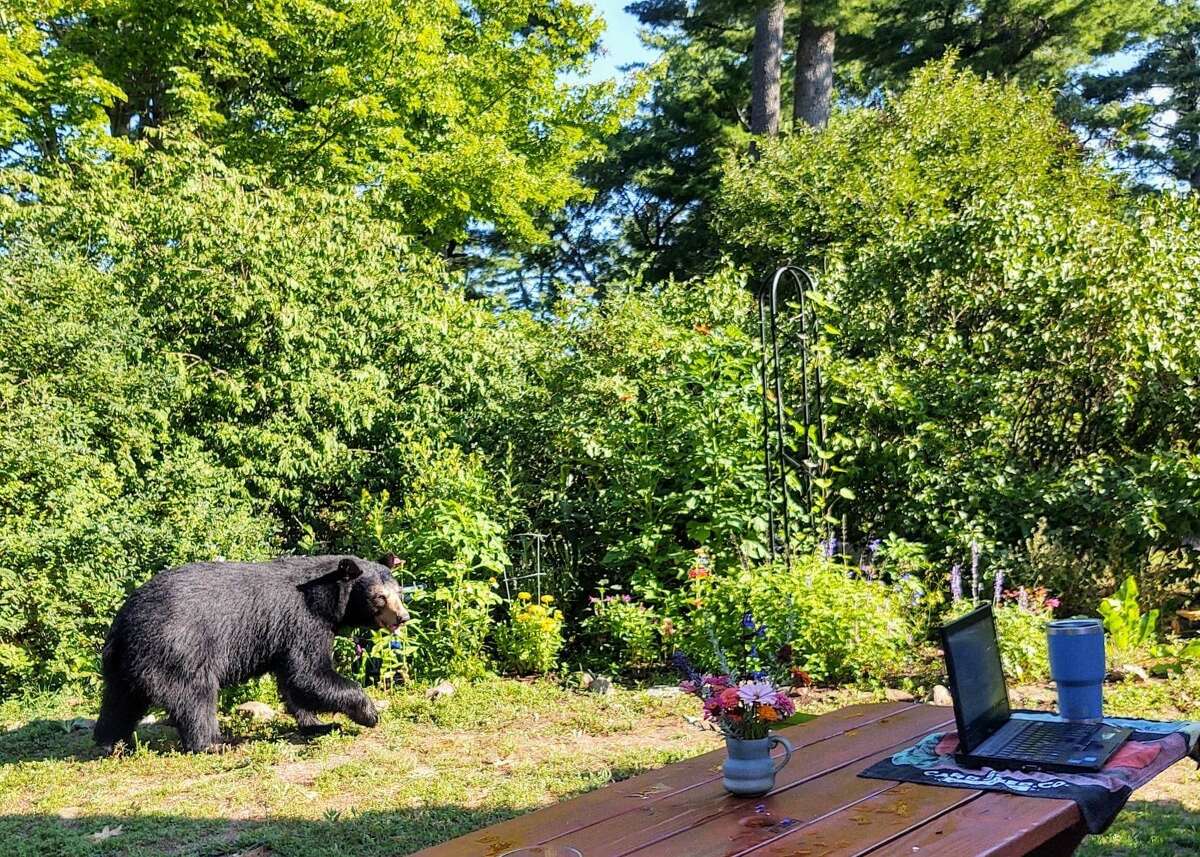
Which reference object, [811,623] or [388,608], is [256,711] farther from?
[811,623]

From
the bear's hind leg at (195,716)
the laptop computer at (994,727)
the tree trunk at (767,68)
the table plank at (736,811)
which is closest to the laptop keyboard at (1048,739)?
the laptop computer at (994,727)

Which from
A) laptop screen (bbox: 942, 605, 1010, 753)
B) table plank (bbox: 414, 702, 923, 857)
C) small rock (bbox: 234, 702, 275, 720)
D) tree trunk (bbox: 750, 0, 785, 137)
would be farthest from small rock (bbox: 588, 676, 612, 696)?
tree trunk (bbox: 750, 0, 785, 137)

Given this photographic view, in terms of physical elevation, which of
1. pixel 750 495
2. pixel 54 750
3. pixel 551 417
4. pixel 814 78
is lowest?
pixel 54 750

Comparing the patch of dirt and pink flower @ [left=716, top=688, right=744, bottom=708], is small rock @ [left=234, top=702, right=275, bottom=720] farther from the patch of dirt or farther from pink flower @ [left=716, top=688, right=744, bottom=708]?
pink flower @ [left=716, top=688, right=744, bottom=708]

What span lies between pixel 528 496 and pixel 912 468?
301 centimetres

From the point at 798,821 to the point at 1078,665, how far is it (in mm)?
1142

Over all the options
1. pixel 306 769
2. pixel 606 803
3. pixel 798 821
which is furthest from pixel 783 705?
pixel 306 769

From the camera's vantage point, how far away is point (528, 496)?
28.4 feet

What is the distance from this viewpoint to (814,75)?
60.4 ft

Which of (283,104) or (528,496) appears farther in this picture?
(283,104)

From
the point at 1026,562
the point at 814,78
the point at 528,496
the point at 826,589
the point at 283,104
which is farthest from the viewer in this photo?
the point at 814,78

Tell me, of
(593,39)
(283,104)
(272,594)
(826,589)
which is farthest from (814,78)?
(272,594)

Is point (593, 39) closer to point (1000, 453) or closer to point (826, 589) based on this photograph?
point (1000, 453)

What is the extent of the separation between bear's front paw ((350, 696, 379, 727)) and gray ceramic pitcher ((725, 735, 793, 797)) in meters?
3.77
